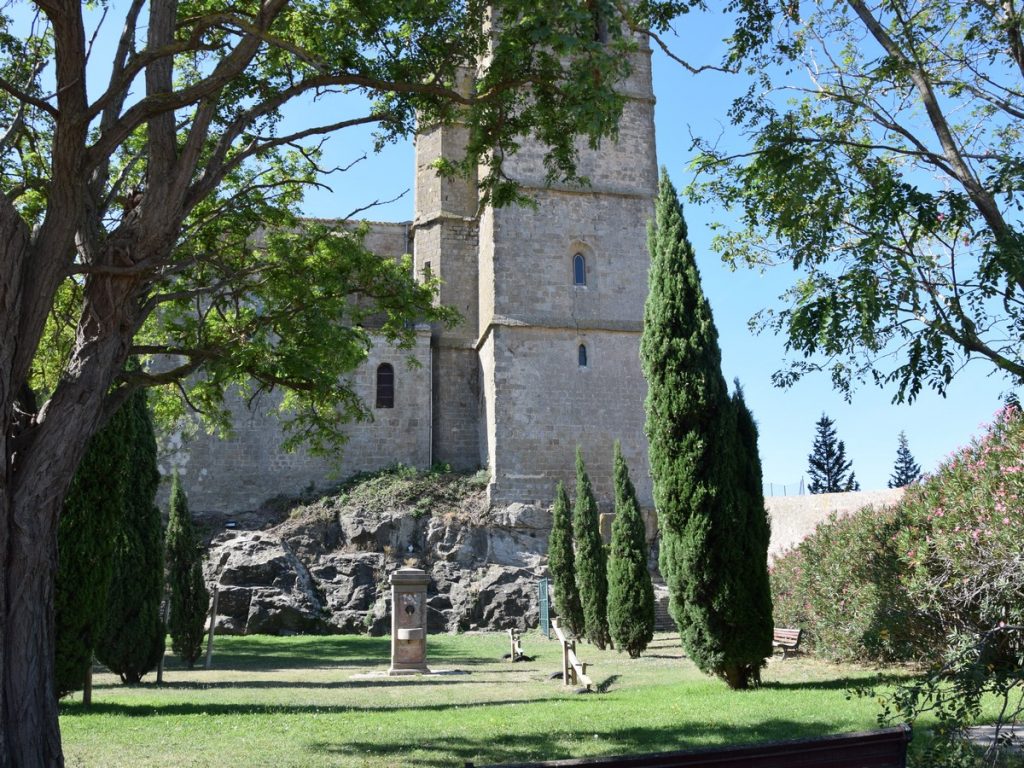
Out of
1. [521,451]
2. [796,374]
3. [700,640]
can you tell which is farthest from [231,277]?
[521,451]

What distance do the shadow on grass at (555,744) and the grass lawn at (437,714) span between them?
2 cm

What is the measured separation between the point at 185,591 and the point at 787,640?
9.98 m

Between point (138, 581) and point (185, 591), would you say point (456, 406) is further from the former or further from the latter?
point (138, 581)

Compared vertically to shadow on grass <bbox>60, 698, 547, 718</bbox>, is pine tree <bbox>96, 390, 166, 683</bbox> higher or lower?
higher

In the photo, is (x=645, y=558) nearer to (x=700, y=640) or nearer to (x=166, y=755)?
(x=700, y=640)

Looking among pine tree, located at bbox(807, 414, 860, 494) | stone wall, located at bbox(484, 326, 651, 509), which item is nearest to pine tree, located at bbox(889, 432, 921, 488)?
pine tree, located at bbox(807, 414, 860, 494)

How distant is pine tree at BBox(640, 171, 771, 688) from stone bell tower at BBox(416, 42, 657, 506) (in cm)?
1219

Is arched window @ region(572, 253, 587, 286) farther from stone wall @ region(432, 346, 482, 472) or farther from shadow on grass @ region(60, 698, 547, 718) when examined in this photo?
shadow on grass @ region(60, 698, 547, 718)

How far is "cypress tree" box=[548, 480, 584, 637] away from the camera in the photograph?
794 inches

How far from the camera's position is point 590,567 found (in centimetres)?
1938

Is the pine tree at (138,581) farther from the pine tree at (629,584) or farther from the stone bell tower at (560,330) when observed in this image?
the stone bell tower at (560,330)

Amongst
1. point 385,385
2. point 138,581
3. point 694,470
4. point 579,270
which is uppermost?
point 579,270

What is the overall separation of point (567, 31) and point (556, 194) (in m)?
19.7

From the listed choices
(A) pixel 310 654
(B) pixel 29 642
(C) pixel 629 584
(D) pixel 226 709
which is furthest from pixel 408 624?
(B) pixel 29 642
